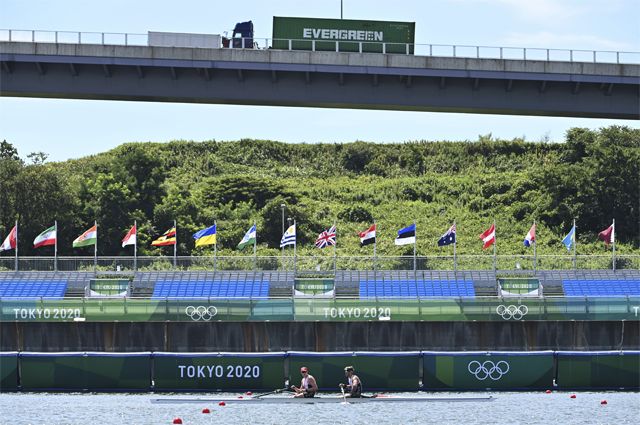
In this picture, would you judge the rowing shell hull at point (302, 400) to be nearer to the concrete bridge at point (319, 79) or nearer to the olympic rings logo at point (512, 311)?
the olympic rings logo at point (512, 311)

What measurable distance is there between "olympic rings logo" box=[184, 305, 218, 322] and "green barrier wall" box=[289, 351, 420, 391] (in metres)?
8.31

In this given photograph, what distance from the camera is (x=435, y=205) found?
11356cm

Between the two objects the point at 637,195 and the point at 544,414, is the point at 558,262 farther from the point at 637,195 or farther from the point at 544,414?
→ the point at 544,414

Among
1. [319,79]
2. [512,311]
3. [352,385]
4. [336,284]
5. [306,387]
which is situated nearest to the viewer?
[352,385]

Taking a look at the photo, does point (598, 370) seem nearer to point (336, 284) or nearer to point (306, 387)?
point (306, 387)

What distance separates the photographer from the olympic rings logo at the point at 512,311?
54750 mm

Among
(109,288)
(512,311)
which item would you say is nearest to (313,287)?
(109,288)

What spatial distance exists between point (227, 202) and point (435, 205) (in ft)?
58.4

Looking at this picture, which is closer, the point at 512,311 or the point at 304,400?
the point at 304,400

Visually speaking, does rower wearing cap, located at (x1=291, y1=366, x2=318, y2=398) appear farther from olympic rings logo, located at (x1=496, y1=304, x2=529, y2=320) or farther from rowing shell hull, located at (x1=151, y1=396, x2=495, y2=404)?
olympic rings logo, located at (x1=496, y1=304, x2=529, y2=320)

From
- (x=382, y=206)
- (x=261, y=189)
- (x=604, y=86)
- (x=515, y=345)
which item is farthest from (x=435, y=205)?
(x=515, y=345)

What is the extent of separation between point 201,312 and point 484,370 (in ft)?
43.1

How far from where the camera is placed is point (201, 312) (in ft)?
181

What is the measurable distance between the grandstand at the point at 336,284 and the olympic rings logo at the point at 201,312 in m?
15.8
